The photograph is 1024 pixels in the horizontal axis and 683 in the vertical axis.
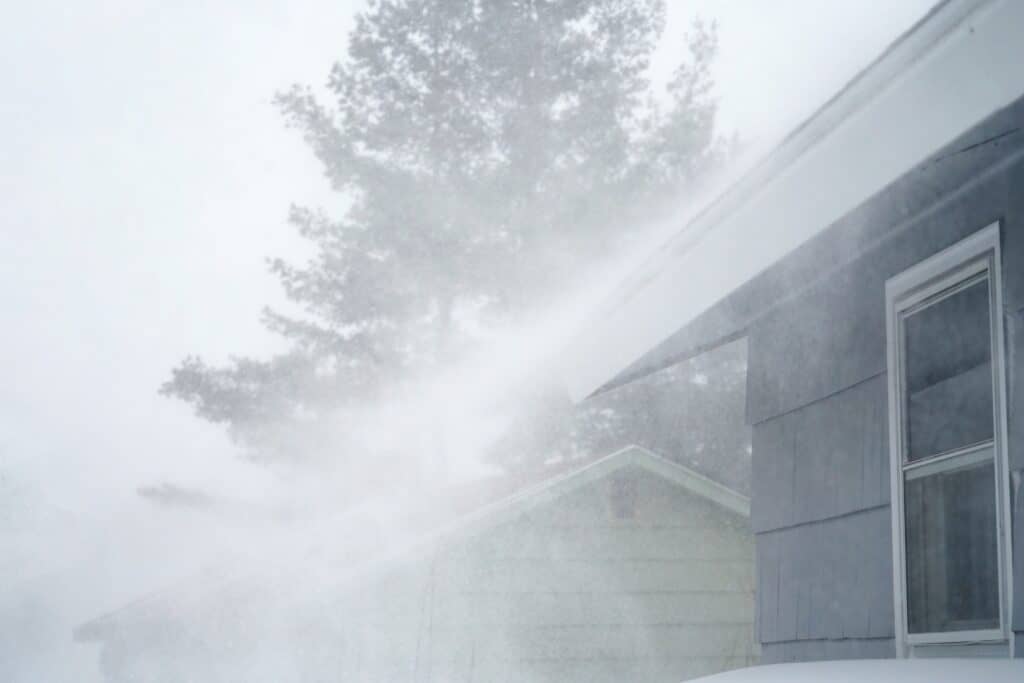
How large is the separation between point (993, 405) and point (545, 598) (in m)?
4.91

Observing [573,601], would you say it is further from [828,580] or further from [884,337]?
[884,337]

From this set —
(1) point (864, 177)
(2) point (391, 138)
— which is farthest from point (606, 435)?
(1) point (864, 177)

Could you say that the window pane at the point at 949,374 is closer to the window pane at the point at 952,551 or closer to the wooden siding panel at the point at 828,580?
the window pane at the point at 952,551

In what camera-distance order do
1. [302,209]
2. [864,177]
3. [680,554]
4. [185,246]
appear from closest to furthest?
[864,177]
[680,554]
[302,209]
[185,246]

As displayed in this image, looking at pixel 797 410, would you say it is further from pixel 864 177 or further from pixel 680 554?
pixel 680 554

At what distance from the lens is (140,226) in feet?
82.5

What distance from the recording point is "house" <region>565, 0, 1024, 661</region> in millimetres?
2342

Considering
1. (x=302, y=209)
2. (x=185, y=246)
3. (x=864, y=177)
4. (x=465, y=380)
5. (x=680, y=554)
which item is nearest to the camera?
(x=864, y=177)

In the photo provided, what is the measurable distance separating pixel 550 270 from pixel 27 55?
711 inches

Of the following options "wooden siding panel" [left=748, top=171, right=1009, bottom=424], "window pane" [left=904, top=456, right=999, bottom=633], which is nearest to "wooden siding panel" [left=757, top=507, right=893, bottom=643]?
"window pane" [left=904, top=456, right=999, bottom=633]

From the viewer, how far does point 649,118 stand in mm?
13914

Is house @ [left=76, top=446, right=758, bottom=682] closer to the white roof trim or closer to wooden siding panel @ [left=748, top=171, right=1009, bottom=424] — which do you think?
the white roof trim

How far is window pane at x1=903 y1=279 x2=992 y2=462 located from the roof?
410 cm

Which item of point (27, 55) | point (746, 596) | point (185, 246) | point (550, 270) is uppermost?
point (27, 55)
